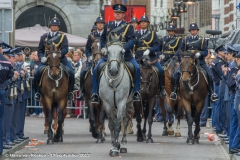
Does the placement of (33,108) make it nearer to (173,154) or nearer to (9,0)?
(9,0)

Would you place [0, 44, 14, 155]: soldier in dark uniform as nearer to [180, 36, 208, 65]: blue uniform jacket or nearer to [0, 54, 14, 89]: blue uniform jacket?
[0, 54, 14, 89]: blue uniform jacket

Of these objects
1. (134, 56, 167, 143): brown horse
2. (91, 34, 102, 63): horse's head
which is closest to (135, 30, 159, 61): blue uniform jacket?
(134, 56, 167, 143): brown horse

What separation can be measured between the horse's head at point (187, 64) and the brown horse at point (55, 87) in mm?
2949

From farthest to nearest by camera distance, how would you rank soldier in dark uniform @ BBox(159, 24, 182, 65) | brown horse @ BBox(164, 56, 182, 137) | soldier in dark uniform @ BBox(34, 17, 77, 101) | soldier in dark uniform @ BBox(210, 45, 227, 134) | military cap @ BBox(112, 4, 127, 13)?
soldier in dark uniform @ BBox(159, 24, 182, 65) < brown horse @ BBox(164, 56, 182, 137) < soldier in dark uniform @ BBox(210, 45, 227, 134) < soldier in dark uniform @ BBox(34, 17, 77, 101) < military cap @ BBox(112, 4, 127, 13)

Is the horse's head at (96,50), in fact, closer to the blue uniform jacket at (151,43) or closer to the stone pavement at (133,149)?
the blue uniform jacket at (151,43)

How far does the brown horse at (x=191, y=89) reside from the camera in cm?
2233

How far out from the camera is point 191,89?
74.6 ft

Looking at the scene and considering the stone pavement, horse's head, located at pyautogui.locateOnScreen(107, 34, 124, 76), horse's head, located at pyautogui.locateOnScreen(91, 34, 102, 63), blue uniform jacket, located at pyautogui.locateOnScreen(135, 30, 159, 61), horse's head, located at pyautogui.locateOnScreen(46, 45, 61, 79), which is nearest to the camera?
horse's head, located at pyautogui.locateOnScreen(107, 34, 124, 76)

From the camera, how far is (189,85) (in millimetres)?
22672

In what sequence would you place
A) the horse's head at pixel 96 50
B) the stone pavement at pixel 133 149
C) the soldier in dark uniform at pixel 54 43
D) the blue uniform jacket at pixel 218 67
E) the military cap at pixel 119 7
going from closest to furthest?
the stone pavement at pixel 133 149, the military cap at pixel 119 7, the soldier in dark uniform at pixel 54 43, the horse's head at pixel 96 50, the blue uniform jacket at pixel 218 67

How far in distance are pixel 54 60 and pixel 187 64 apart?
325 centimetres

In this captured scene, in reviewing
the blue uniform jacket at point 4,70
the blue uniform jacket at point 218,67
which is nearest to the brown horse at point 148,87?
the blue uniform jacket at point 218,67

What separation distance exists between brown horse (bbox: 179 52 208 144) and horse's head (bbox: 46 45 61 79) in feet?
10.0

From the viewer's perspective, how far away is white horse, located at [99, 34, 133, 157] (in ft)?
62.1
